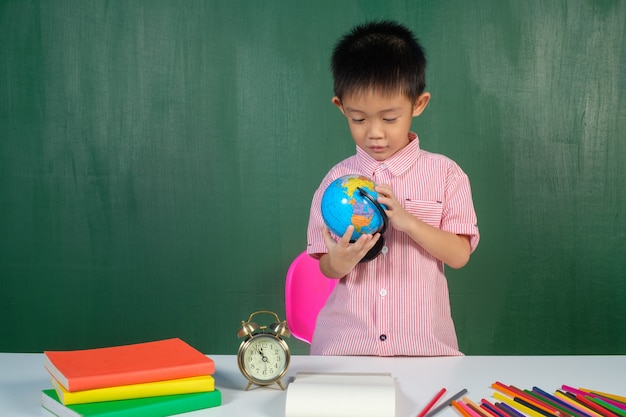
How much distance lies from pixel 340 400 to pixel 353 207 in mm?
756

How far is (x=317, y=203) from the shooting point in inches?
107

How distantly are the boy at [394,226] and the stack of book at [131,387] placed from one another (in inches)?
29.7

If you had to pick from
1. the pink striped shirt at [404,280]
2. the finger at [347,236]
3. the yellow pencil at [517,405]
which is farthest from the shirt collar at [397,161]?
the yellow pencil at [517,405]

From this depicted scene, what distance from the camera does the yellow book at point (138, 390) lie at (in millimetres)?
1723

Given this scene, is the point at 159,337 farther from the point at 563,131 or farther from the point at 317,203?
the point at 563,131

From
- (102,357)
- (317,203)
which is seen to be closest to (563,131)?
(317,203)

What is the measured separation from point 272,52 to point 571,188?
1816 mm

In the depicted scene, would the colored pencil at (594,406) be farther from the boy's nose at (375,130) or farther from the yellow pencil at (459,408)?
the boy's nose at (375,130)

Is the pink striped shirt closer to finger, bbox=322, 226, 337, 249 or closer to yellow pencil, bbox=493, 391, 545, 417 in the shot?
finger, bbox=322, 226, 337, 249

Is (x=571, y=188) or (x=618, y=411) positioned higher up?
(x=571, y=188)

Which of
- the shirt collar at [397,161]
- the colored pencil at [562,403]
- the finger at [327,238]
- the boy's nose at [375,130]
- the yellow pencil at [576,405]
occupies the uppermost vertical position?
the boy's nose at [375,130]

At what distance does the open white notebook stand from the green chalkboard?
8.48 ft

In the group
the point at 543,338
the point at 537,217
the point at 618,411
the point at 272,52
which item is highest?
the point at 272,52

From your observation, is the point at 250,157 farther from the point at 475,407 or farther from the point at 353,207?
the point at 475,407
